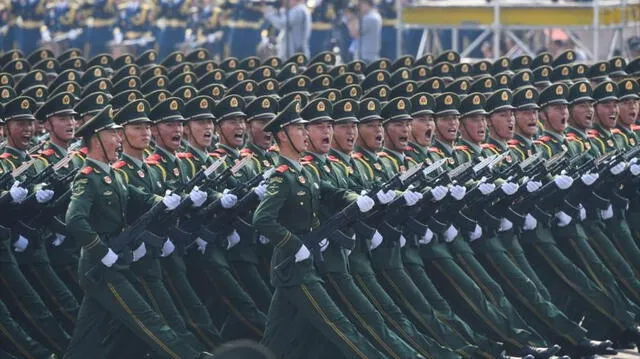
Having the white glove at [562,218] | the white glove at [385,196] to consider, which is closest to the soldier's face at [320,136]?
the white glove at [385,196]

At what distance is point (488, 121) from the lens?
56.9 ft

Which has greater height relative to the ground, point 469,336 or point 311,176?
point 311,176

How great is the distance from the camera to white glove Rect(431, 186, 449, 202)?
15.1 meters

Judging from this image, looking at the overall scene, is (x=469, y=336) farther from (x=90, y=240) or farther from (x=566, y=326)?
(x=90, y=240)

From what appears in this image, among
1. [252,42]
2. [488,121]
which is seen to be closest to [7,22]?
[252,42]

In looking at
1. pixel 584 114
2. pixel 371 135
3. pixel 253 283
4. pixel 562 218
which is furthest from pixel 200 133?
pixel 584 114

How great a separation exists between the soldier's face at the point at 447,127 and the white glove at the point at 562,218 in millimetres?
1002

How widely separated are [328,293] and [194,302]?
1187 millimetres

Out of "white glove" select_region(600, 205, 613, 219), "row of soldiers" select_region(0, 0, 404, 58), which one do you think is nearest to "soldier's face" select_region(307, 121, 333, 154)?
"white glove" select_region(600, 205, 613, 219)

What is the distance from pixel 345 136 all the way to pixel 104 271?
220cm

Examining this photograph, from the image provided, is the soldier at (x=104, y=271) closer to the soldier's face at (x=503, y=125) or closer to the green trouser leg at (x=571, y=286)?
the green trouser leg at (x=571, y=286)

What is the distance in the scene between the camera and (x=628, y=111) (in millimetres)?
18234

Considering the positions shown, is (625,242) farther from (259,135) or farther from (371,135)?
(259,135)

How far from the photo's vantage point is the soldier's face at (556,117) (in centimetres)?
1761
